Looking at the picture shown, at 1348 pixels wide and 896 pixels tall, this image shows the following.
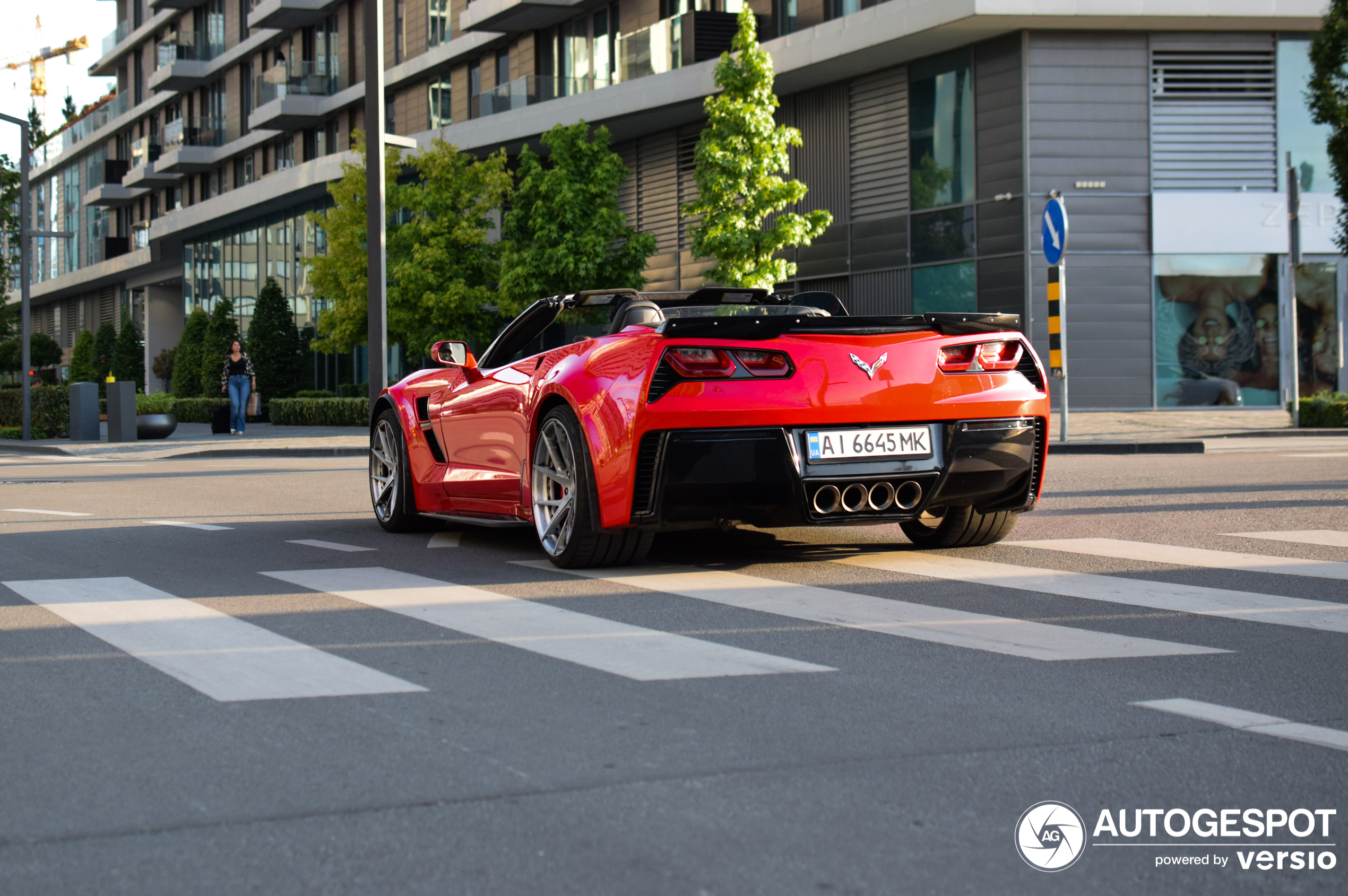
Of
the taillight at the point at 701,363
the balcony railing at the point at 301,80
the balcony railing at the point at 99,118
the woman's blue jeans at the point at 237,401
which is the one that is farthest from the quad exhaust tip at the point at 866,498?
the balcony railing at the point at 99,118

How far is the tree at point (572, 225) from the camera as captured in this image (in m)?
29.6

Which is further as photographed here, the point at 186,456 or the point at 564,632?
the point at 186,456

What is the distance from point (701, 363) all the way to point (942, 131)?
23108mm

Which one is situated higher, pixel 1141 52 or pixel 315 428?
pixel 1141 52

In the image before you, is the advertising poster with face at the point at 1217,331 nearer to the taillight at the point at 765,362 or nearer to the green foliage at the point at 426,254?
the green foliage at the point at 426,254

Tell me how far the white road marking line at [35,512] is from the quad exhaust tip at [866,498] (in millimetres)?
6306

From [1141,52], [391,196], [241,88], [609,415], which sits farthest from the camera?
[241,88]

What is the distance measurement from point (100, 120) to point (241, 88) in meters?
21.2

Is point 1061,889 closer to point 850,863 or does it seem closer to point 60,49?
point 850,863

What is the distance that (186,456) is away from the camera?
840 inches

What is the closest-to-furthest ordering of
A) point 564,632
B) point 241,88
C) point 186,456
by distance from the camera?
1. point 564,632
2. point 186,456
3. point 241,88

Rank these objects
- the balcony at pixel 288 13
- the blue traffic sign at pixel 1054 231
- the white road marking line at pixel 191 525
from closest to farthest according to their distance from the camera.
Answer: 1. the white road marking line at pixel 191 525
2. the blue traffic sign at pixel 1054 231
3. the balcony at pixel 288 13

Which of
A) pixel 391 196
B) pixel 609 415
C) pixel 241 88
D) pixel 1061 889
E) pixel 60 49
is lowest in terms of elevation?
pixel 1061 889

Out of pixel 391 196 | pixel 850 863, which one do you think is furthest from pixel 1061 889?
pixel 391 196
